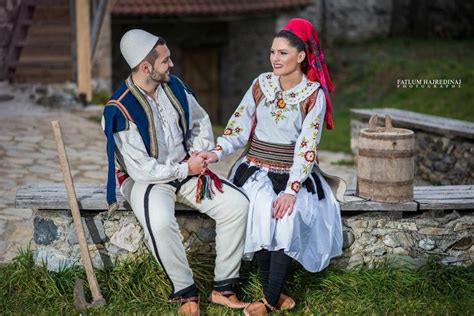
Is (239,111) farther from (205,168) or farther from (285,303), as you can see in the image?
(285,303)

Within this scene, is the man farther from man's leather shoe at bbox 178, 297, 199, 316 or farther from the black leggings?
the black leggings

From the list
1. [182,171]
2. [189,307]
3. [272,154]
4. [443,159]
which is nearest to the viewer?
[189,307]

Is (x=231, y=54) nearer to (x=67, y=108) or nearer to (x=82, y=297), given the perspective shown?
(x=67, y=108)

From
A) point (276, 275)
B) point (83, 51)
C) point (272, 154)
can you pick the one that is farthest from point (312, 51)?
point (83, 51)

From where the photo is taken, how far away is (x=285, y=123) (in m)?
4.33

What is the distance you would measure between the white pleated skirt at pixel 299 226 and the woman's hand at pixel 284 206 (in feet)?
0.08

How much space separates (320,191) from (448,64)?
401 inches

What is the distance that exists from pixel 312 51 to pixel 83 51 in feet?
19.9

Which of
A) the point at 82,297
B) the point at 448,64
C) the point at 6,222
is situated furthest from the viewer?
the point at 448,64

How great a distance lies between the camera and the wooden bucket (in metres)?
4.39

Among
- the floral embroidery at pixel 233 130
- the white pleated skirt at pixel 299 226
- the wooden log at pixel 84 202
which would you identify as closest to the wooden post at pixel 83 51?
the wooden log at pixel 84 202

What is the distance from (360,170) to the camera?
457cm

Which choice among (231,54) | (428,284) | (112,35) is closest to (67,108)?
(112,35)

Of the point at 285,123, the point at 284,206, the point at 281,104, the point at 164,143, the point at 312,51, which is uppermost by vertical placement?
the point at 312,51
